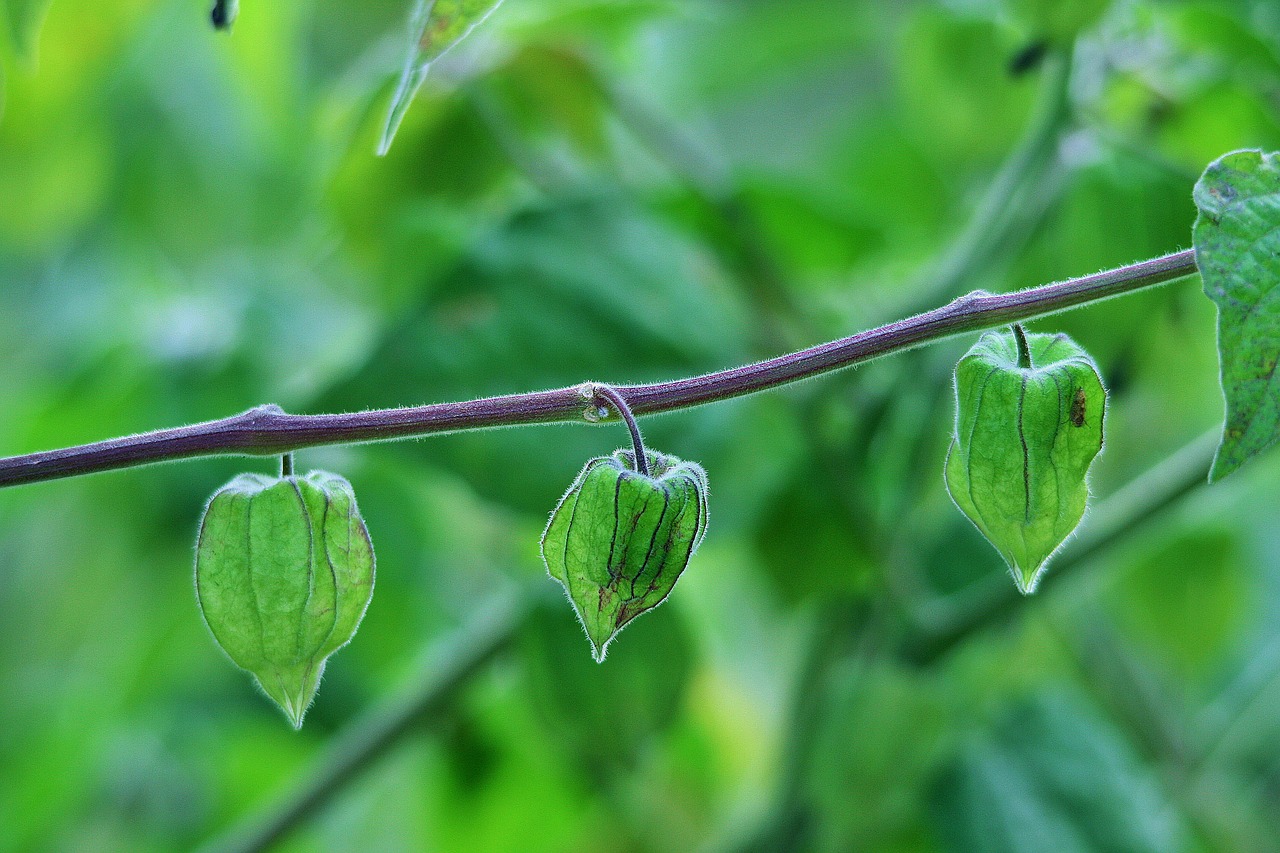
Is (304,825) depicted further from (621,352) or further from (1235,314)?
(1235,314)

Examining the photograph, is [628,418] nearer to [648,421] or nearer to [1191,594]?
[648,421]

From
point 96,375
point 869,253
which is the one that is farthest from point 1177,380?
point 96,375

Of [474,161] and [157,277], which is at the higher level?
[474,161]

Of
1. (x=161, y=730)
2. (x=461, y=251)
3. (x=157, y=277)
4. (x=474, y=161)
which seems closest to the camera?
(x=461, y=251)

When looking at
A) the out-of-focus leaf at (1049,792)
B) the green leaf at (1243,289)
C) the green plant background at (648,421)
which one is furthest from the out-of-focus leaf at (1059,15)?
the out-of-focus leaf at (1049,792)

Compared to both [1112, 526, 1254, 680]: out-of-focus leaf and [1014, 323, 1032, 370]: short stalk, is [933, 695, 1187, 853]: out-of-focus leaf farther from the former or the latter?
[1014, 323, 1032, 370]: short stalk

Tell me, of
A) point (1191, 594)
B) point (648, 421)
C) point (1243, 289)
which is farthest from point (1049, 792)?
point (1243, 289)
